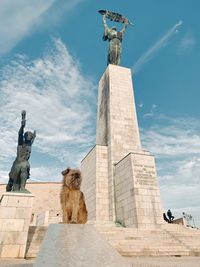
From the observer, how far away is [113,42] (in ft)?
70.9

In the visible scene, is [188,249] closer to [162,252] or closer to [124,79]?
A: [162,252]

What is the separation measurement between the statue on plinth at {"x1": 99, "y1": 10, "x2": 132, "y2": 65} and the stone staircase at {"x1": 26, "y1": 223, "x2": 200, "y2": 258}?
16363 mm

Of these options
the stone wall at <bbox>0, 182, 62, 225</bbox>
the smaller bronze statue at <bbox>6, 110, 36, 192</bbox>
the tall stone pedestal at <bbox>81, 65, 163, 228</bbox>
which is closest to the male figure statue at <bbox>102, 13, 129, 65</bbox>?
the tall stone pedestal at <bbox>81, 65, 163, 228</bbox>

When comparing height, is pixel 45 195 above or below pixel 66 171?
above

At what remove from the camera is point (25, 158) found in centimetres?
871

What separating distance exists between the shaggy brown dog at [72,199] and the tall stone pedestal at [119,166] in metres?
8.61

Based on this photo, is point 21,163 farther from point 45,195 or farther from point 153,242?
point 45,195

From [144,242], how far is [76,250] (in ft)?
22.0

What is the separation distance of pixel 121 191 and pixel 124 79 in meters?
10.8

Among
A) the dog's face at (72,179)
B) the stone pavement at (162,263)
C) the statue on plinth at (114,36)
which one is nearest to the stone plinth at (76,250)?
the dog's face at (72,179)

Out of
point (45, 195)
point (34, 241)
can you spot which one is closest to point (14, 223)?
point (34, 241)

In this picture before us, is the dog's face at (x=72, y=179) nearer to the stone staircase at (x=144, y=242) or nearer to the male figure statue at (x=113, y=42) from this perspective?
the stone staircase at (x=144, y=242)

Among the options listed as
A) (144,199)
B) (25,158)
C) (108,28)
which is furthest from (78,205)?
(108,28)

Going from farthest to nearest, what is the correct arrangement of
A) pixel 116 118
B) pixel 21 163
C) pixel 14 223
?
pixel 116 118 < pixel 21 163 < pixel 14 223
